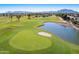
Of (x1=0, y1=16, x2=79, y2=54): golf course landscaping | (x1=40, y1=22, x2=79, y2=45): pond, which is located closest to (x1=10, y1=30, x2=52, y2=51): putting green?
(x1=0, y1=16, x2=79, y2=54): golf course landscaping

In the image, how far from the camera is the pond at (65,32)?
4.89 feet

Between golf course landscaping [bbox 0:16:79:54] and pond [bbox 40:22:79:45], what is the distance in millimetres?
34

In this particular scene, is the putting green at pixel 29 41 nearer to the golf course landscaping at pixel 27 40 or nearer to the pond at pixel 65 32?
the golf course landscaping at pixel 27 40

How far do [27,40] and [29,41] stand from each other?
2 cm

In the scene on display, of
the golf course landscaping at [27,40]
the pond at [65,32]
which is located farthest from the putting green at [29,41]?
the pond at [65,32]

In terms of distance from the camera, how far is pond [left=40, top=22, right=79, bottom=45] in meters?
1.49

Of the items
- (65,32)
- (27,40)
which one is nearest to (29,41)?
(27,40)

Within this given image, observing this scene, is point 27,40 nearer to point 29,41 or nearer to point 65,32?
point 29,41

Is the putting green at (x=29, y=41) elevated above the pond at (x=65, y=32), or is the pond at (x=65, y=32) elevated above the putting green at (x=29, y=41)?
the pond at (x=65, y=32)

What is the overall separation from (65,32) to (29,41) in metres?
0.37

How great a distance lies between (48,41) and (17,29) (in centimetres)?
34

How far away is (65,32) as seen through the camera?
1.51m
